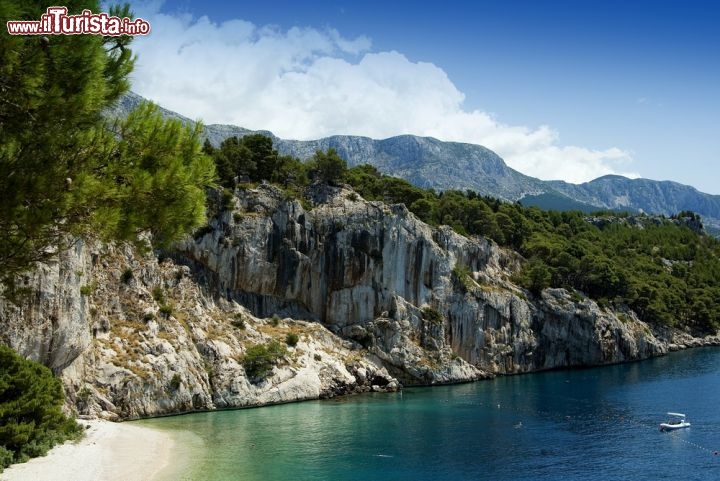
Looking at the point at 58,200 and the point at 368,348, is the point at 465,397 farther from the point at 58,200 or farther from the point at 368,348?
the point at 58,200

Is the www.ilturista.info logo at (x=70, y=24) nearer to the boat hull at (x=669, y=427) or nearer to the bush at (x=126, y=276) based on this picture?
the bush at (x=126, y=276)

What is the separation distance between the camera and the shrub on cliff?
35219mm

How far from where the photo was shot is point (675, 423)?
5656 cm

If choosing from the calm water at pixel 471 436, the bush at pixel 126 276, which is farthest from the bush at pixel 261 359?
the bush at pixel 126 276

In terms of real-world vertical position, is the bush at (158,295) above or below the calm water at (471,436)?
above

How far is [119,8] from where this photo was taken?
14.1 metres

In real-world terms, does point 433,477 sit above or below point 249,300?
below

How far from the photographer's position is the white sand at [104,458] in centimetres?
3378

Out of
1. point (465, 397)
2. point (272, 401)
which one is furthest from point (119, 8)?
point (465, 397)

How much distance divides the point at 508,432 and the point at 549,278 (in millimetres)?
52959

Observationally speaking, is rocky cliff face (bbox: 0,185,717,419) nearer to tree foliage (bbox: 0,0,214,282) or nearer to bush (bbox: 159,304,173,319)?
bush (bbox: 159,304,173,319)

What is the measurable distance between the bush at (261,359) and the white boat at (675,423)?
4237cm

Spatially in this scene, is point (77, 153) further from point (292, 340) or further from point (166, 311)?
point (292, 340)

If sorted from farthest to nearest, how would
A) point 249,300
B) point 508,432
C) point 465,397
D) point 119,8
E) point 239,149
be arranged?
point 239,149, point 249,300, point 465,397, point 508,432, point 119,8
